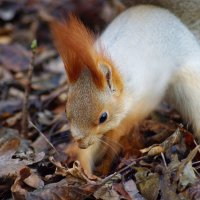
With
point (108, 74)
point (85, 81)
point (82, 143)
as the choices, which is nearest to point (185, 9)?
point (108, 74)

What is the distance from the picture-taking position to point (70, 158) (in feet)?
10.2

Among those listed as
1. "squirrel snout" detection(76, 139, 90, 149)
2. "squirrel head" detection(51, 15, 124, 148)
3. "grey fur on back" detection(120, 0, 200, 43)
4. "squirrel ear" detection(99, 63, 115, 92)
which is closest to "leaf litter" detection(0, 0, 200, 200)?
"squirrel snout" detection(76, 139, 90, 149)

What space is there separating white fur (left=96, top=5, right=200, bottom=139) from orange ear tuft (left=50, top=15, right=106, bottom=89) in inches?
9.6

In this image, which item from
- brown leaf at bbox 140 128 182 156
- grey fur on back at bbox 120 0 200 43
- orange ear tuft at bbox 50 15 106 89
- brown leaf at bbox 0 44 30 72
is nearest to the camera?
orange ear tuft at bbox 50 15 106 89

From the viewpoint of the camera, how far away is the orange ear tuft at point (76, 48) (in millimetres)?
2602

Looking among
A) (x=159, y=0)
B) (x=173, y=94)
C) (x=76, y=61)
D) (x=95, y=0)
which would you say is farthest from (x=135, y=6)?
(x=95, y=0)

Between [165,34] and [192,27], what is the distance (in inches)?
19.6

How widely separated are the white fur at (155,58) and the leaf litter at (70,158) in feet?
0.63

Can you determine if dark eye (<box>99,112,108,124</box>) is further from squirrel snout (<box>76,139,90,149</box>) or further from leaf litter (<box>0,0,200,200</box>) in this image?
leaf litter (<box>0,0,200,200</box>)

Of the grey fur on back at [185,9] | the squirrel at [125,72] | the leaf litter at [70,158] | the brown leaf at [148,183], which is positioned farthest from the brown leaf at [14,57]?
the brown leaf at [148,183]

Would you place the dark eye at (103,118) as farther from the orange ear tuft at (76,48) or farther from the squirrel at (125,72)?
the orange ear tuft at (76,48)

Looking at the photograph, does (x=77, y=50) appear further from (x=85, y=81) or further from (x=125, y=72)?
(x=125, y=72)

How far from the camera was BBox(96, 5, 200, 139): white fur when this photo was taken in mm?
2943

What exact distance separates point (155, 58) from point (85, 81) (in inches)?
20.1
